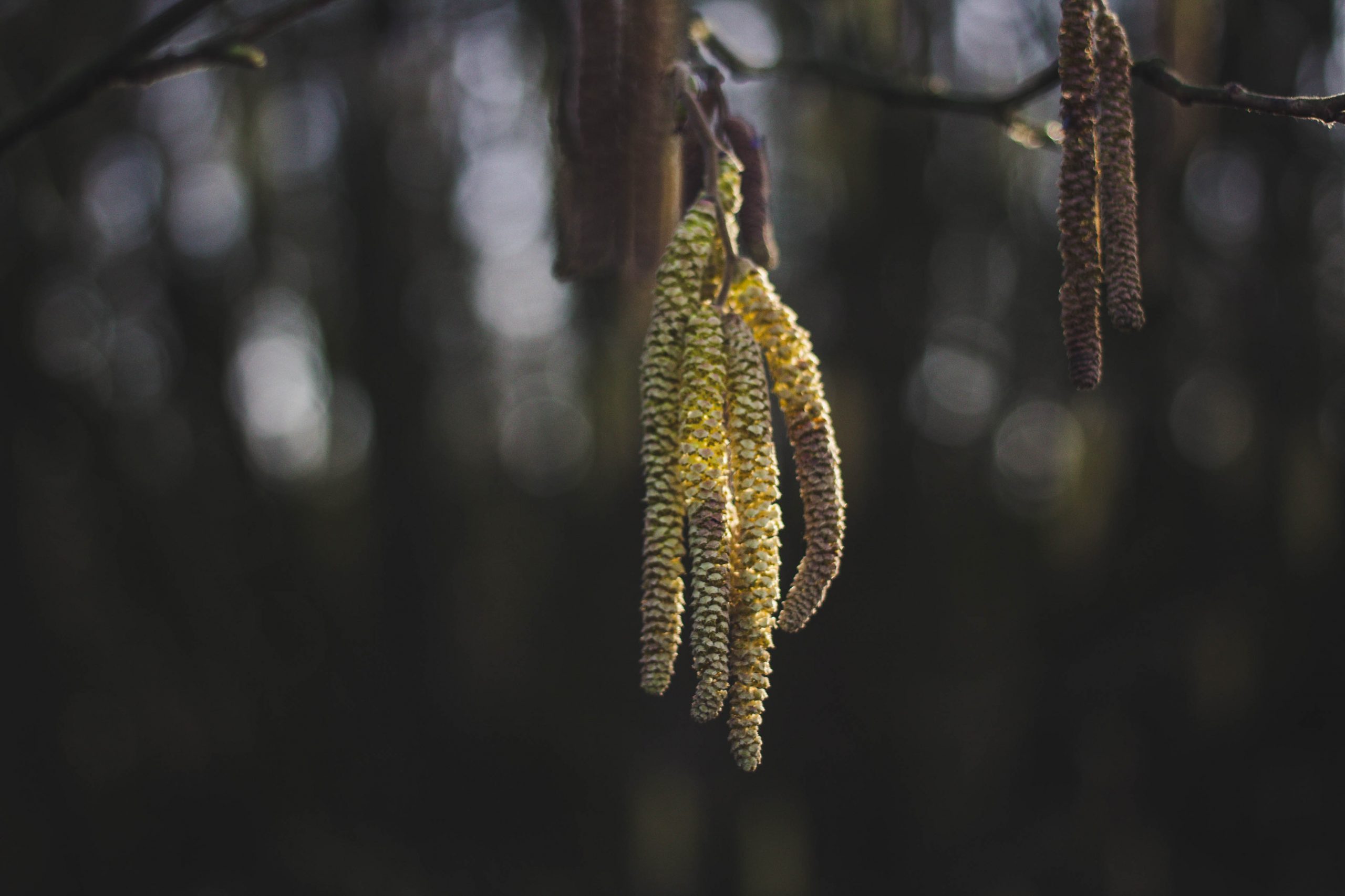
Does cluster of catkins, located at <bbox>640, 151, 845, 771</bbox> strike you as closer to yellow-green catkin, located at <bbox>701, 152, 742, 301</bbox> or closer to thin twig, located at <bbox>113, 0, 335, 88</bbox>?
yellow-green catkin, located at <bbox>701, 152, 742, 301</bbox>

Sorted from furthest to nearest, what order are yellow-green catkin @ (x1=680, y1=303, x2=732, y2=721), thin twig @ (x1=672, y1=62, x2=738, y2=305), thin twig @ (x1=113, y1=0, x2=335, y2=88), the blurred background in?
1. the blurred background
2. thin twig @ (x1=113, y1=0, x2=335, y2=88)
3. thin twig @ (x1=672, y1=62, x2=738, y2=305)
4. yellow-green catkin @ (x1=680, y1=303, x2=732, y2=721)

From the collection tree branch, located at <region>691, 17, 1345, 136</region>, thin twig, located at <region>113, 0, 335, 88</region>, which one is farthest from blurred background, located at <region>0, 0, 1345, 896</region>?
thin twig, located at <region>113, 0, 335, 88</region>

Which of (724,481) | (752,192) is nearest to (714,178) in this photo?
(752,192)

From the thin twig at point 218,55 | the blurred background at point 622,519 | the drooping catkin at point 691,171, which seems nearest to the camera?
the drooping catkin at point 691,171

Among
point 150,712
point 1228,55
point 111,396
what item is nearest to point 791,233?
point 1228,55

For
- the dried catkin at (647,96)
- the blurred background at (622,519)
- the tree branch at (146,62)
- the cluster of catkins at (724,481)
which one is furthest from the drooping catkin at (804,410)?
the blurred background at (622,519)

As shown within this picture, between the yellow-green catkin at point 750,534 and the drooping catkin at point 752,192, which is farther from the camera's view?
the drooping catkin at point 752,192

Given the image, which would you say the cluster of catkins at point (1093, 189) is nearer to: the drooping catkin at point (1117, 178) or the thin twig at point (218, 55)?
the drooping catkin at point (1117, 178)
